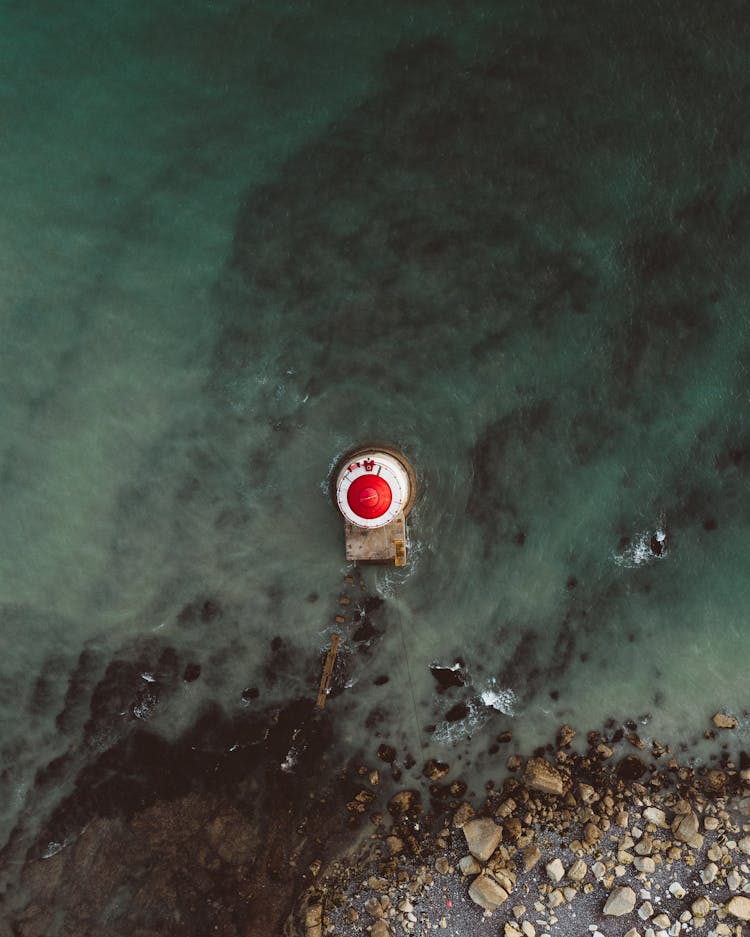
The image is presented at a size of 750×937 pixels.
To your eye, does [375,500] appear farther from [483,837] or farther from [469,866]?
[469,866]

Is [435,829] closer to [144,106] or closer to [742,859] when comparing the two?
[742,859]

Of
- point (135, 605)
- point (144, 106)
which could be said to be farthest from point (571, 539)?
point (144, 106)

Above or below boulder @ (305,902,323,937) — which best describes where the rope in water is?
above

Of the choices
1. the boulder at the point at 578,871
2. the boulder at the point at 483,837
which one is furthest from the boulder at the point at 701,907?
the boulder at the point at 483,837

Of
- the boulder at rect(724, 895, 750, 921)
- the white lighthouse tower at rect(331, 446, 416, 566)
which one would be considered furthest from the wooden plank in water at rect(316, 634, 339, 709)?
the boulder at rect(724, 895, 750, 921)

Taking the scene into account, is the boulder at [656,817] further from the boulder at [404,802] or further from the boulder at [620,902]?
the boulder at [404,802]

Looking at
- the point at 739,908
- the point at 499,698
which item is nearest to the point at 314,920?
the point at 499,698

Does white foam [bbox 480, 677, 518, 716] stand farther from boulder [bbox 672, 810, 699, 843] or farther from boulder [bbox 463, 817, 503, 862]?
boulder [bbox 672, 810, 699, 843]
